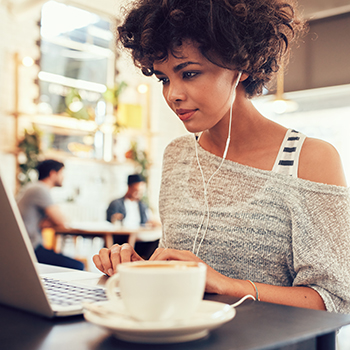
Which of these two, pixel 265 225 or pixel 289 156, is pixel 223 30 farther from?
pixel 265 225

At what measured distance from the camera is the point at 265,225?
105 centimetres

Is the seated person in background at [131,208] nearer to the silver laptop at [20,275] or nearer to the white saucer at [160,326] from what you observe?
the silver laptop at [20,275]

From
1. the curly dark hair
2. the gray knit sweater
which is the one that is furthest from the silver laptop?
the curly dark hair

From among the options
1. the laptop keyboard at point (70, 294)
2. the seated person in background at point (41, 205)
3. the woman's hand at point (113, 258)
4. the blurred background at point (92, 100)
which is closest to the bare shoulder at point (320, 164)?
the woman's hand at point (113, 258)

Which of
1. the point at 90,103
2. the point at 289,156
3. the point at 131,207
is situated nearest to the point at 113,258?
the point at 289,156

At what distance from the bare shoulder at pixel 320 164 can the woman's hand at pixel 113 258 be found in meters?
0.46

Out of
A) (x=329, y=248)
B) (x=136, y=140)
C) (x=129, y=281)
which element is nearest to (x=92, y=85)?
(x=136, y=140)

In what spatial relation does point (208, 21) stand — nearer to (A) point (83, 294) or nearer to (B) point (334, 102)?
(A) point (83, 294)

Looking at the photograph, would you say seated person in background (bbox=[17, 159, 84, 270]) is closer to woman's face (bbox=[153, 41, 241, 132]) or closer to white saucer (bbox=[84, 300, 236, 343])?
woman's face (bbox=[153, 41, 241, 132])

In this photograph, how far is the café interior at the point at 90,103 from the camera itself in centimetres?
472

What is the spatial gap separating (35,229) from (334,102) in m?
3.74

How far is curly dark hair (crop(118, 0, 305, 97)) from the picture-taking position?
102cm

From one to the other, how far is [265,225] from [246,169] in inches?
6.5

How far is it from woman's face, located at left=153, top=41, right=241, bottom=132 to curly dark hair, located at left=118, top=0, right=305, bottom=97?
0.07ft
